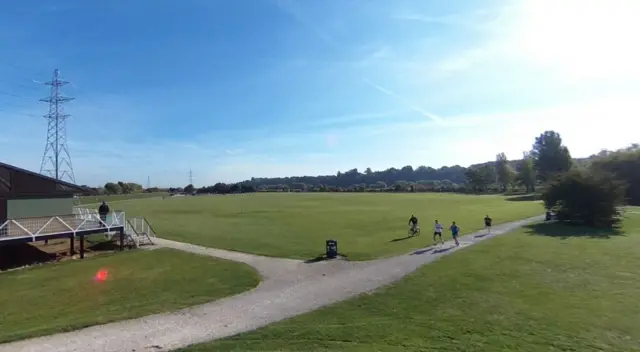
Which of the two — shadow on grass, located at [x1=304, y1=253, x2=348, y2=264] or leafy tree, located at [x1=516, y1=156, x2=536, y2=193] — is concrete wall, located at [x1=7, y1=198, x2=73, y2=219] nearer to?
shadow on grass, located at [x1=304, y1=253, x2=348, y2=264]

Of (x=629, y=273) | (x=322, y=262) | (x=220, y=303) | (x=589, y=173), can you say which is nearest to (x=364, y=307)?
(x=220, y=303)

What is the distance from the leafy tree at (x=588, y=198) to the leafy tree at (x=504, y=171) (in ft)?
288

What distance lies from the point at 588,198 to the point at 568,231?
7325 millimetres

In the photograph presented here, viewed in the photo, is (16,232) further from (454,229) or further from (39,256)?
(454,229)

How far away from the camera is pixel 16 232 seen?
21781 millimetres

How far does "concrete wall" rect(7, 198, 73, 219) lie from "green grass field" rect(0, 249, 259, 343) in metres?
6.23

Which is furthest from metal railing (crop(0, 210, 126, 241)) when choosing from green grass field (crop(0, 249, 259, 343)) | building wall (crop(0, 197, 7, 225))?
green grass field (crop(0, 249, 259, 343))

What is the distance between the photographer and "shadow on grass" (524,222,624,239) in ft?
98.6

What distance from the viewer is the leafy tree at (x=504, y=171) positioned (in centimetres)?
12144

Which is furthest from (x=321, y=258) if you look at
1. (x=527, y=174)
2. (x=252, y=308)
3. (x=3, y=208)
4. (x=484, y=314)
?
(x=527, y=174)

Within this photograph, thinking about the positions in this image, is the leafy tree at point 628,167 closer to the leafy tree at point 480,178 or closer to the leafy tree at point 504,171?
A: the leafy tree at point 504,171

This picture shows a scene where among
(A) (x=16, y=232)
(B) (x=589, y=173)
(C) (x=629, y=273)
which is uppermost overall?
(B) (x=589, y=173)

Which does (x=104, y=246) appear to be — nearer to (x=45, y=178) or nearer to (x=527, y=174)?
→ (x=45, y=178)

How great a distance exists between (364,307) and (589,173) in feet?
119
